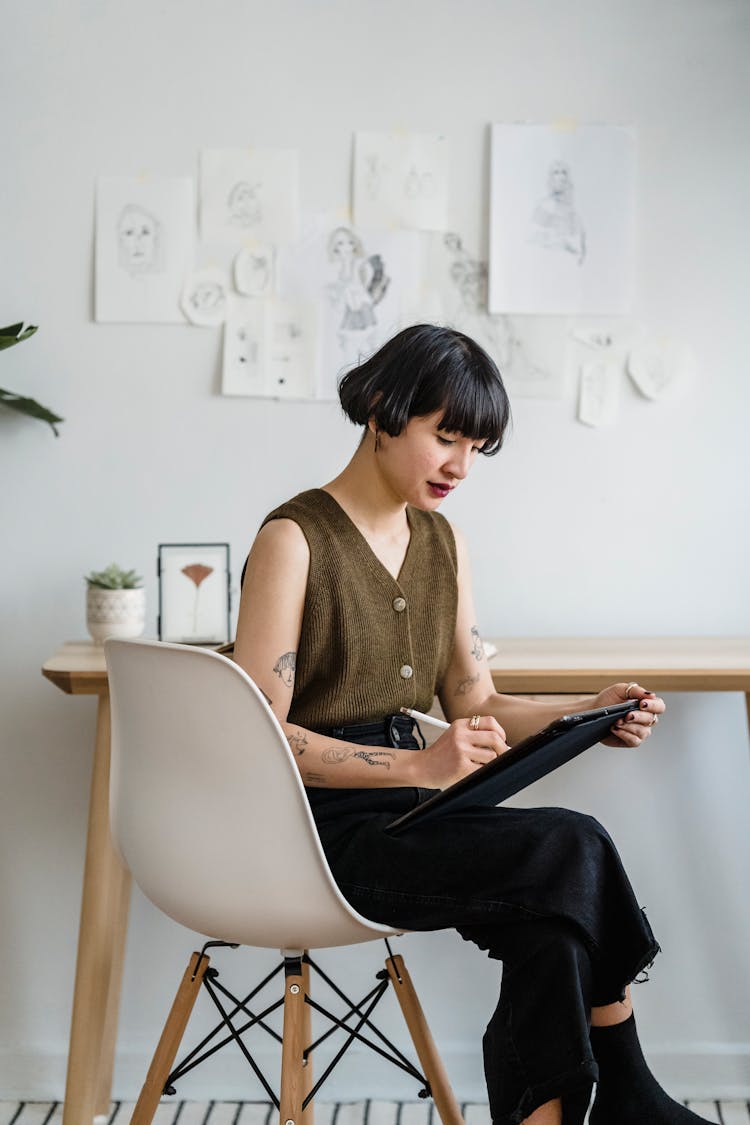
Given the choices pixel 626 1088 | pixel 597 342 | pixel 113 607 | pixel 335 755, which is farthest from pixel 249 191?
pixel 626 1088

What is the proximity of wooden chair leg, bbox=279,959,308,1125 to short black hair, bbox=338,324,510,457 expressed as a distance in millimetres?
646

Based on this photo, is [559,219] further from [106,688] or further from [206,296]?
[106,688]

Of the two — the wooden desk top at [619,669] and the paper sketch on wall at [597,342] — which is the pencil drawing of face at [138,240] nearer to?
the paper sketch on wall at [597,342]

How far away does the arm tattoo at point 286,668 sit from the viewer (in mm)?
1413

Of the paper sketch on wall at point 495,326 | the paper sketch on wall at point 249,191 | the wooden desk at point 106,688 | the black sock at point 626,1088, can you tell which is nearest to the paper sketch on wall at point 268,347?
the paper sketch on wall at point 249,191

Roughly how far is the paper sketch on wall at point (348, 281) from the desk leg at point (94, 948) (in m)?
0.75

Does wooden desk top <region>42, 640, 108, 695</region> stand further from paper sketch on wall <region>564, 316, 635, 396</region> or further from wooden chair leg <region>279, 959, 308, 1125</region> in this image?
paper sketch on wall <region>564, 316, 635, 396</region>

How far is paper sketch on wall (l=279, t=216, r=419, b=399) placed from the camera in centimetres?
211

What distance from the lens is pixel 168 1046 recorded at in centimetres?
147

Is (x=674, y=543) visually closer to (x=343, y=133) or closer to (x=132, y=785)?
(x=343, y=133)

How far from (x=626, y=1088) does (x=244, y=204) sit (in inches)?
59.7

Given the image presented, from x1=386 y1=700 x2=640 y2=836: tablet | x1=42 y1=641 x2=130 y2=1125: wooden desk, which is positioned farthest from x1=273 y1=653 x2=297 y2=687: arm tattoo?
x1=42 y1=641 x2=130 y2=1125: wooden desk

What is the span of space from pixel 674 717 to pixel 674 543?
310 mm

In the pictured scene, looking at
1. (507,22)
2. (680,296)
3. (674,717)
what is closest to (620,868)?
(674,717)
